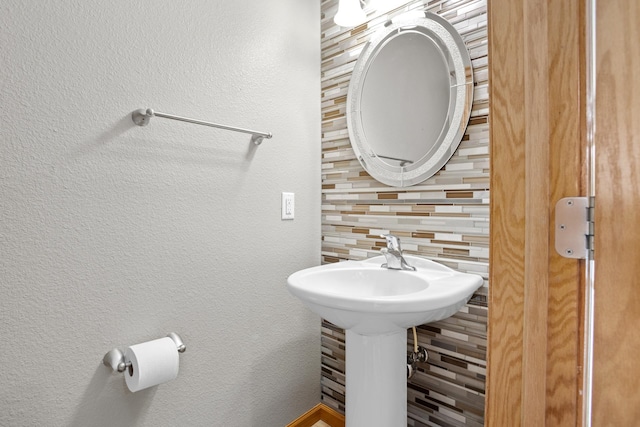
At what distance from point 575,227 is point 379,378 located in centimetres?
80

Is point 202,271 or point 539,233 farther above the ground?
point 539,233

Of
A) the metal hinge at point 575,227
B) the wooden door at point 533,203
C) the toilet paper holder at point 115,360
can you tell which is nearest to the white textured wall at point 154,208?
the toilet paper holder at point 115,360

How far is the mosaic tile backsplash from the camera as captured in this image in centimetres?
114

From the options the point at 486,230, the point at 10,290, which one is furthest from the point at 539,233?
the point at 10,290

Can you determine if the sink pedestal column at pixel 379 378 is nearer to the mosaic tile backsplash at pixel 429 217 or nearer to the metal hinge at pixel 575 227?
the mosaic tile backsplash at pixel 429 217

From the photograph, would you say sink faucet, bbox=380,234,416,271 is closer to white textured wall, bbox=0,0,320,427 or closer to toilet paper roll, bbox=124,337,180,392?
white textured wall, bbox=0,0,320,427

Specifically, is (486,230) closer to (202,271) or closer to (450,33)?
(450,33)

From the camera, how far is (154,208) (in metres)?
1.08

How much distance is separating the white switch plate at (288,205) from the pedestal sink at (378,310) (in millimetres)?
335

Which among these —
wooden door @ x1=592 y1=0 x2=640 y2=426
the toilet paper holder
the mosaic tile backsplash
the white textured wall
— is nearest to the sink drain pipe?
the mosaic tile backsplash

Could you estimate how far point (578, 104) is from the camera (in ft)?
1.72

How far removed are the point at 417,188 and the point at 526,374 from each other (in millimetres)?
822

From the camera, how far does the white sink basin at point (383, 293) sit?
2.79 ft

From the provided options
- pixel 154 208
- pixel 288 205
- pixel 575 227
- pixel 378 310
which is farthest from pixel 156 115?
pixel 575 227
